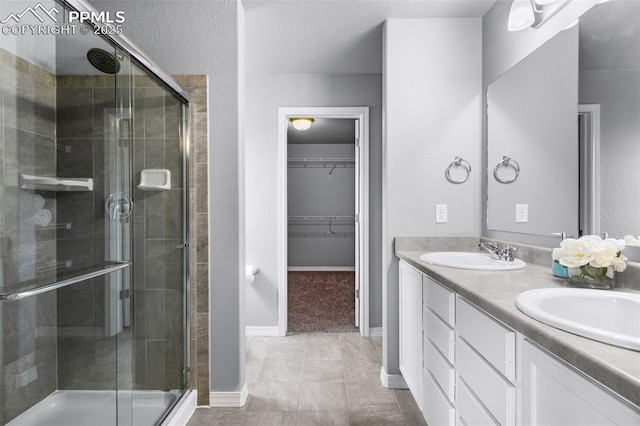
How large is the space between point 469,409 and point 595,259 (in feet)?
2.22

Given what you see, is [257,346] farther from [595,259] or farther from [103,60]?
[595,259]

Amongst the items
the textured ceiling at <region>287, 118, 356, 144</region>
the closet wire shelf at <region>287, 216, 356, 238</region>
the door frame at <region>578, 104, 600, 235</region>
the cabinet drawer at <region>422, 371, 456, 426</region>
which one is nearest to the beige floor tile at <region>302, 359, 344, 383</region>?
the cabinet drawer at <region>422, 371, 456, 426</region>

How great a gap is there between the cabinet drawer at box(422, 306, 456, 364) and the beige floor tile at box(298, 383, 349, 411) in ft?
2.50

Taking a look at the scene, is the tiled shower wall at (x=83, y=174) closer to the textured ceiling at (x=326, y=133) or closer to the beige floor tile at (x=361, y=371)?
the beige floor tile at (x=361, y=371)

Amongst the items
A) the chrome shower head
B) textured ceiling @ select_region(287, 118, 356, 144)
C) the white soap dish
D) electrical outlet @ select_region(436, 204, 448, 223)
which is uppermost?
textured ceiling @ select_region(287, 118, 356, 144)

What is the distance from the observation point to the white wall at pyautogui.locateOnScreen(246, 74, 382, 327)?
3.12 m

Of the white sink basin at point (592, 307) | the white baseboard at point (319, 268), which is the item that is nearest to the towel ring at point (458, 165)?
the white sink basin at point (592, 307)

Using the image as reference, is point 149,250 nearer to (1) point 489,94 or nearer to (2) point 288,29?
(2) point 288,29

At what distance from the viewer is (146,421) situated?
1.61 m

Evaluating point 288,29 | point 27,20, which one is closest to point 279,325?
point 288,29

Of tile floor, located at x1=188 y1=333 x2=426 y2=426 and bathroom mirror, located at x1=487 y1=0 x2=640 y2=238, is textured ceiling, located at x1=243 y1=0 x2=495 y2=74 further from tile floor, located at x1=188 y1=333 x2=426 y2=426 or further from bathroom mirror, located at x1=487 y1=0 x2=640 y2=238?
tile floor, located at x1=188 y1=333 x2=426 y2=426

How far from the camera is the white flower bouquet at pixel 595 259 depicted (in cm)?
114

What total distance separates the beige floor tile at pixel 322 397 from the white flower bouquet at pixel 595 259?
1444 mm

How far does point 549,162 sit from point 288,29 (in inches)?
71.7
